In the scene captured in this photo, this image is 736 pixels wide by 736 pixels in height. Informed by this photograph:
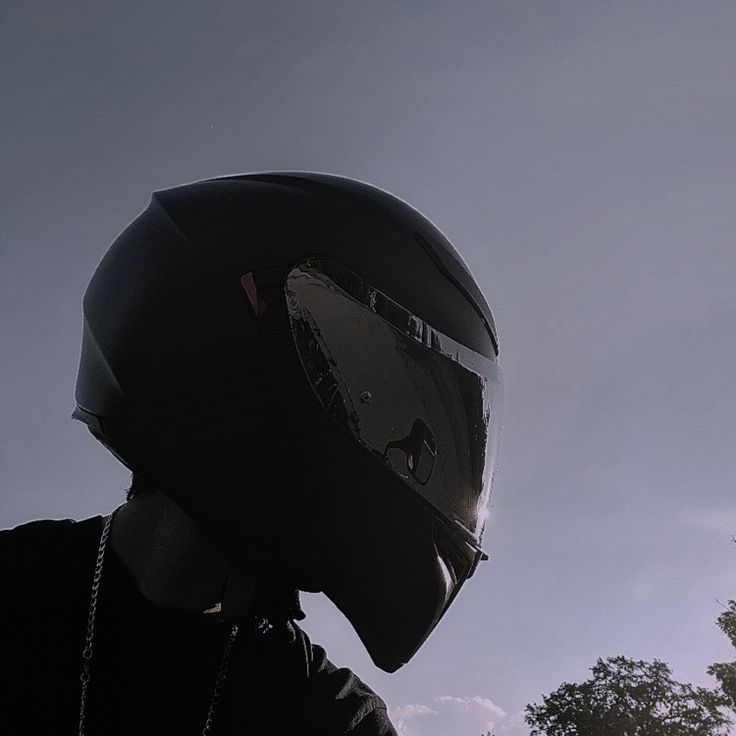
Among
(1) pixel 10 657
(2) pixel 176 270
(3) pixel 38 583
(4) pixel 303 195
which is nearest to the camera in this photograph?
(1) pixel 10 657

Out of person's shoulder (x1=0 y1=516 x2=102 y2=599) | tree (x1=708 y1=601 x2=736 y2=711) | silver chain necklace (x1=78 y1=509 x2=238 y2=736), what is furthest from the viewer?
tree (x1=708 y1=601 x2=736 y2=711)

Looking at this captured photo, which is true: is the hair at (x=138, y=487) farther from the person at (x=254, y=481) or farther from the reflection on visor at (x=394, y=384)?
the reflection on visor at (x=394, y=384)

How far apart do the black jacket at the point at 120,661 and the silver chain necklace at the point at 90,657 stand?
14mm

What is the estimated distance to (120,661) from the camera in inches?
59.5

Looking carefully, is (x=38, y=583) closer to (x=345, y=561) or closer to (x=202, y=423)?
(x=202, y=423)

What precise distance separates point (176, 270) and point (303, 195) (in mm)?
434

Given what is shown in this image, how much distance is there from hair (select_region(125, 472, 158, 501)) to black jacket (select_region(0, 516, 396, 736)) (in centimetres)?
10

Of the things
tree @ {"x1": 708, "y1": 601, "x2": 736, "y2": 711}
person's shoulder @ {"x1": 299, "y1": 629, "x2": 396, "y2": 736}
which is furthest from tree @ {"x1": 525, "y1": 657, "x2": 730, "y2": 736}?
person's shoulder @ {"x1": 299, "y1": 629, "x2": 396, "y2": 736}

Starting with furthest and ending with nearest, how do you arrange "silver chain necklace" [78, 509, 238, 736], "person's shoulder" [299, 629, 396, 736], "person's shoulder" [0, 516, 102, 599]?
"person's shoulder" [299, 629, 396, 736], "person's shoulder" [0, 516, 102, 599], "silver chain necklace" [78, 509, 238, 736]

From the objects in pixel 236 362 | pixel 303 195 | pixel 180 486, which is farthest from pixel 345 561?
pixel 303 195

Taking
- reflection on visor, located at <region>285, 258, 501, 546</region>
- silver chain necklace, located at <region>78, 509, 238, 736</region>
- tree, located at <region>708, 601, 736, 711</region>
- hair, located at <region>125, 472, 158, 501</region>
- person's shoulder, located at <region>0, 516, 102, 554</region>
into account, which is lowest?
silver chain necklace, located at <region>78, 509, 238, 736</region>

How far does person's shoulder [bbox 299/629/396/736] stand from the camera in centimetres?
178

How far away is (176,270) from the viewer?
1.70 m

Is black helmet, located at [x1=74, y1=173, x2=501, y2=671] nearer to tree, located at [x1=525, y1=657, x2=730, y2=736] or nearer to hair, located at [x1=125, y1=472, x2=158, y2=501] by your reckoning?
hair, located at [x1=125, y1=472, x2=158, y2=501]
